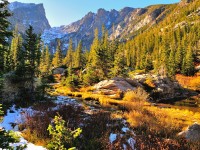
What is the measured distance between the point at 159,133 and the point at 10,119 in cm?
1030

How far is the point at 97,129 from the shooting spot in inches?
553

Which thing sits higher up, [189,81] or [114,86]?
[114,86]

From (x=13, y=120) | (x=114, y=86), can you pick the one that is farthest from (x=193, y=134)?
(x=114, y=86)

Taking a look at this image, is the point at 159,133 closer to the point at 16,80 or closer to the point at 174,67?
the point at 16,80

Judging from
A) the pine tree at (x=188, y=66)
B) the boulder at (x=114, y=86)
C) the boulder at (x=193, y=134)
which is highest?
the pine tree at (x=188, y=66)

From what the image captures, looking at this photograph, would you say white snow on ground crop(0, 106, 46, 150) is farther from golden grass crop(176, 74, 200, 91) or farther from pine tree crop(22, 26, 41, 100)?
golden grass crop(176, 74, 200, 91)

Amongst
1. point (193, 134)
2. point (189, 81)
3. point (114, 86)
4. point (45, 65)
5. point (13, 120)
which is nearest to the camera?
point (193, 134)

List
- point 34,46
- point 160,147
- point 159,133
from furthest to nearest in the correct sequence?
point 34,46 → point 159,133 → point 160,147

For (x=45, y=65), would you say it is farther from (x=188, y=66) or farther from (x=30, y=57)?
(x=30, y=57)

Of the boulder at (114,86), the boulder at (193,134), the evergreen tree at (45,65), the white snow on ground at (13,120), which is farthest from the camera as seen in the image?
the evergreen tree at (45,65)

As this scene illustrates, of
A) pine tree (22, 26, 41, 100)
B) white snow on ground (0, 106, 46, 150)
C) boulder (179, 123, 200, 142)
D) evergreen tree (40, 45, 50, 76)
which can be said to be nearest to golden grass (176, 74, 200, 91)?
evergreen tree (40, 45, 50, 76)

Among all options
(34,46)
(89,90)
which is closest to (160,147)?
(34,46)

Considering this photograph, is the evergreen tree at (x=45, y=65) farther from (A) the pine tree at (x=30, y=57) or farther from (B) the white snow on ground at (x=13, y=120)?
(B) the white snow on ground at (x=13, y=120)

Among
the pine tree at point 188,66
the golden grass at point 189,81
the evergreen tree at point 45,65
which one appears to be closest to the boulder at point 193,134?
the evergreen tree at point 45,65
